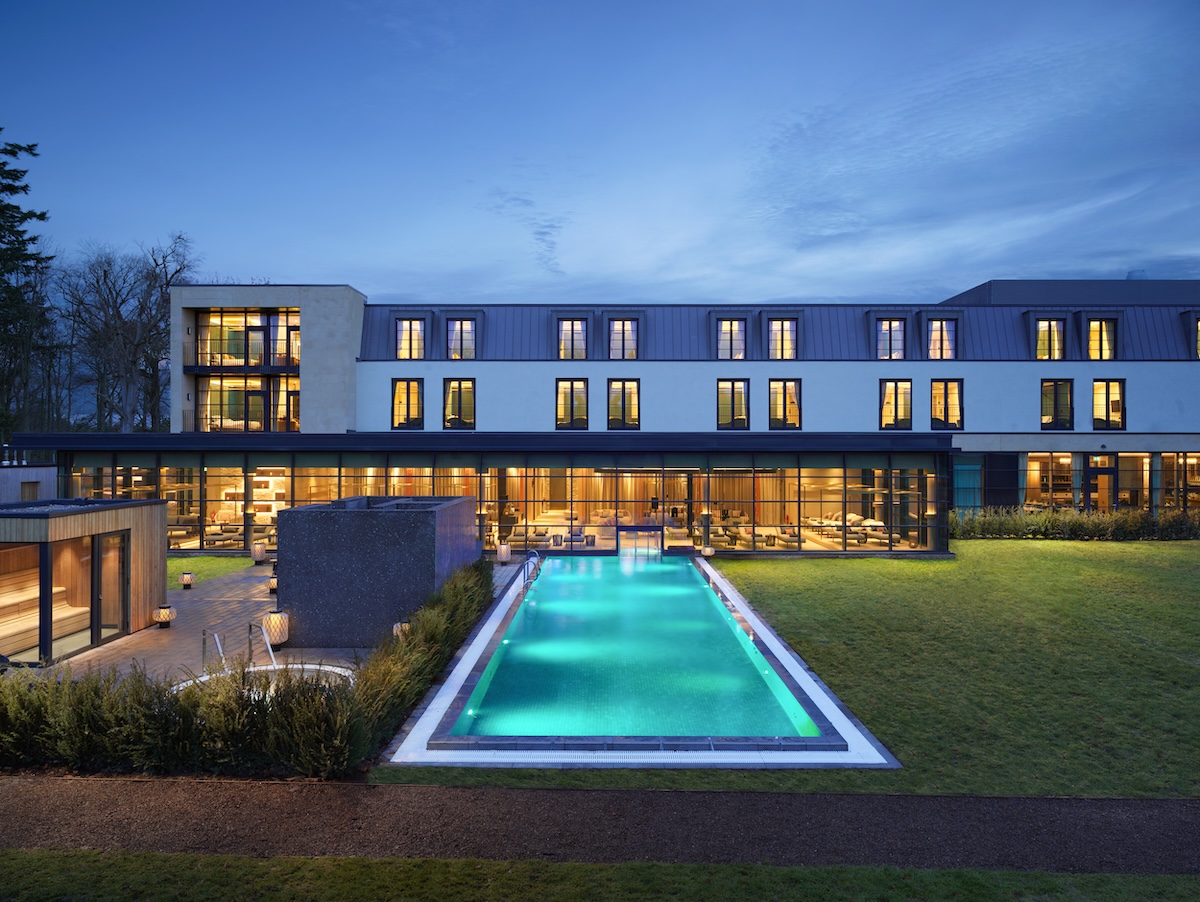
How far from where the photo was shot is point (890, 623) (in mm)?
Answer: 13938

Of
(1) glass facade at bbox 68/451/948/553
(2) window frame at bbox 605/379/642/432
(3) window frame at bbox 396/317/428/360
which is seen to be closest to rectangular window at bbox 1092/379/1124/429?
(1) glass facade at bbox 68/451/948/553

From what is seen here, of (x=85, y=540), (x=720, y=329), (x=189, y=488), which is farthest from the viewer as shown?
(x=720, y=329)

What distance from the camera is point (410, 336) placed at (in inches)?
1158

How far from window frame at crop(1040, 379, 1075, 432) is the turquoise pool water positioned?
20.2 m

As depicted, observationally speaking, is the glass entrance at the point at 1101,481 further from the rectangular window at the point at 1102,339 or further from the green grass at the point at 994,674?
the green grass at the point at 994,674

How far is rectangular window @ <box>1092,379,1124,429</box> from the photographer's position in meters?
29.6

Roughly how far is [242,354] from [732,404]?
67.0ft

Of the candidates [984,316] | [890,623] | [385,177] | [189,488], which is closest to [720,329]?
[984,316]

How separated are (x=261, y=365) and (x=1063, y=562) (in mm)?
29718

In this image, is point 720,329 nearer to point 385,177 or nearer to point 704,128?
point 704,128

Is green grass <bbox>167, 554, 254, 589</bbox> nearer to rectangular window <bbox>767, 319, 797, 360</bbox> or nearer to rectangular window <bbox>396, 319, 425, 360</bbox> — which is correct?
rectangular window <bbox>396, 319, 425, 360</bbox>

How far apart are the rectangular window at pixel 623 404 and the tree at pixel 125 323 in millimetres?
28393

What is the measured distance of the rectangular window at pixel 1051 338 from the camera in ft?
97.5

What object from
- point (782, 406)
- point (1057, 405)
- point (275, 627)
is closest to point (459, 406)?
point (782, 406)
